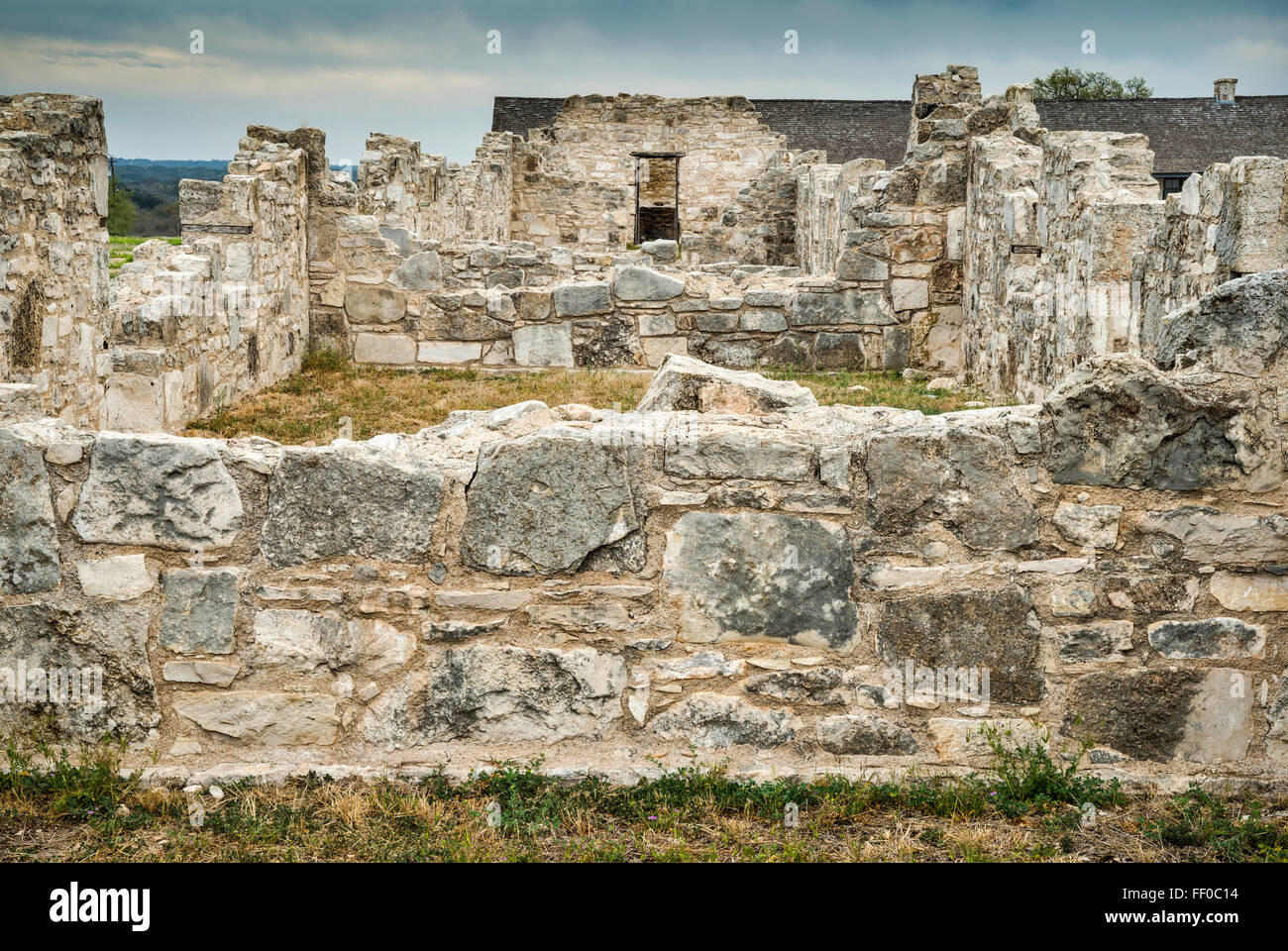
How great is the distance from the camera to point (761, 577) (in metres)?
3.45

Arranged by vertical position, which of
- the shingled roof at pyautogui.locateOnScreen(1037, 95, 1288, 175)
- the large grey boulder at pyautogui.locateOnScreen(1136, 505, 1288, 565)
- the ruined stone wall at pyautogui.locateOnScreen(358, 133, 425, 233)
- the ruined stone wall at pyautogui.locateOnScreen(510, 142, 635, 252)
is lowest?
the large grey boulder at pyautogui.locateOnScreen(1136, 505, 1288, 565)

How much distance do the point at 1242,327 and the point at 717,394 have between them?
5.74 feet

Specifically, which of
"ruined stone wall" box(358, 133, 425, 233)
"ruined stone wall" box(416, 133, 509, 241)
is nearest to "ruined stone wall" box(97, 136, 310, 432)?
"ruined stone wall" box(358, 133, 425, 233)

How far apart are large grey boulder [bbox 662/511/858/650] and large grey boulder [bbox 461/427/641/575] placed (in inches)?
7.8

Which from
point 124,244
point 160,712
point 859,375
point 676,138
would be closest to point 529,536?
point 160,712

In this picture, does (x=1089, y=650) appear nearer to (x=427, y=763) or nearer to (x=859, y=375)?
(x=427, y=763)

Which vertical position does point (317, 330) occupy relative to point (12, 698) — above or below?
above

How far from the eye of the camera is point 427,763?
135 inches

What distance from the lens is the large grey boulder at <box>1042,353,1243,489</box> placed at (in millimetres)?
3383

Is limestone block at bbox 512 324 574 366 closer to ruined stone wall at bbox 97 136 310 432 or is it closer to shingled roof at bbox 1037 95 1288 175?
ruined stone wall at bbox 97 136 310 432

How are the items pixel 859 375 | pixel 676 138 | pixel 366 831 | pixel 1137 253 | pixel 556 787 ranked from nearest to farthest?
pixel 366 831
pixel 556 787
pixel 1137 253
pixel 859 375
pixel 676 138

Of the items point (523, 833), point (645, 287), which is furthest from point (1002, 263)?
point (523, 833)

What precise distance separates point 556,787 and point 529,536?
2.33 ft

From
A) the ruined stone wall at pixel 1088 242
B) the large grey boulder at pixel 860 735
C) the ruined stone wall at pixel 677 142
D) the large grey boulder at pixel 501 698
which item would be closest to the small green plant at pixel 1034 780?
the large grey boulder at pixel 860 735
